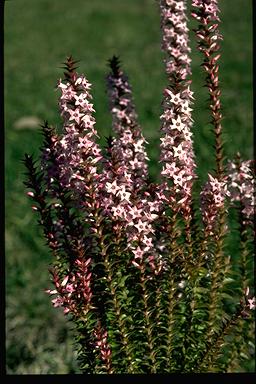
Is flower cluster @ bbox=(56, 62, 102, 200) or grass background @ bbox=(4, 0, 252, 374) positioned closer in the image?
flower cluster @ bbox=(56, 62, 102, 200)

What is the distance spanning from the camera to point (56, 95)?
16516 millimetres

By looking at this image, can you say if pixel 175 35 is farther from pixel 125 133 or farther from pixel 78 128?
pixel 78 128

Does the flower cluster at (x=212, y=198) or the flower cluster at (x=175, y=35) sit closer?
the flower cluster at (x=212, y=198)

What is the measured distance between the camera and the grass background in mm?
6941

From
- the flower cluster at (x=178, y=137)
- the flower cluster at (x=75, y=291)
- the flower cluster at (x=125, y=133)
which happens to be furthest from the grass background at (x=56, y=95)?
the flower cluster at (x=75, y=291)

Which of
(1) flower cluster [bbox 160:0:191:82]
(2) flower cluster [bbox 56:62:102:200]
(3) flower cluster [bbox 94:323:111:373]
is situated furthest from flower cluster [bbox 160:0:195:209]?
(3) flower cluster [bbox 94:323:111:373]

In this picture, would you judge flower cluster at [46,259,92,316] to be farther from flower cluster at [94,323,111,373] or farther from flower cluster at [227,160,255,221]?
flower cluster at [227,160,255,221]

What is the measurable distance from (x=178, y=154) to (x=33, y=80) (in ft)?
52.1

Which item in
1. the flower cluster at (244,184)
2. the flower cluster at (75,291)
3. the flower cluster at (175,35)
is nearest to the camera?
the flower cluster at (75,291)

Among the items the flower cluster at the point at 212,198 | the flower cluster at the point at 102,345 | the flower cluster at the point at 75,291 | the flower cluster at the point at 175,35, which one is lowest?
the flower cluster at the point at 102,345

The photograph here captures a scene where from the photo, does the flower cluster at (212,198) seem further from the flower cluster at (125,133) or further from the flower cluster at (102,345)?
the flower cluster at (102,345)

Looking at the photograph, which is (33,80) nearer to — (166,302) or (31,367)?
(31,367)

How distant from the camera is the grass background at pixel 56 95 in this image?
6.94 metres

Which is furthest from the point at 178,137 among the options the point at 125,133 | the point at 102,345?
the point at 102,345
